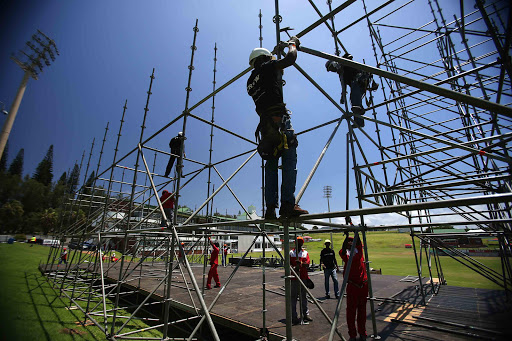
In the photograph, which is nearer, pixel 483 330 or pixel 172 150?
pixel 483 330

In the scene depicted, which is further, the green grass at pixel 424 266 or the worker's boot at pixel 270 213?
the green grass at pixel 424 266

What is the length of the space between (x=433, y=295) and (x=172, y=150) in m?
10.7

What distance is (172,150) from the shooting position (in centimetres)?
836

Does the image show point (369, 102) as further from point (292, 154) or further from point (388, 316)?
point (388, 316)

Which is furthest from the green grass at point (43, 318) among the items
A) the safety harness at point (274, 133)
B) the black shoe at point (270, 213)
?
the safety harness at point (274, 133)

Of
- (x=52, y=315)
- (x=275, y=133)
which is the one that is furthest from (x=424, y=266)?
Result: (x=52, y=315)

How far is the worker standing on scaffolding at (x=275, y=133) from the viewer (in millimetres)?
3053

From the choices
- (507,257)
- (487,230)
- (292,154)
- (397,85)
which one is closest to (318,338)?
(292,154)

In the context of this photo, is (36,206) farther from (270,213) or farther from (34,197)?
(270,213)

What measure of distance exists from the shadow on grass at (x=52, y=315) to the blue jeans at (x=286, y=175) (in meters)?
5.97

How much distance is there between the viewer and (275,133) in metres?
3.12

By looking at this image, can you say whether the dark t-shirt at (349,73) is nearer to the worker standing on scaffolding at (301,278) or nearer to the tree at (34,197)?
the worker standing on scaffolding at (301,278)

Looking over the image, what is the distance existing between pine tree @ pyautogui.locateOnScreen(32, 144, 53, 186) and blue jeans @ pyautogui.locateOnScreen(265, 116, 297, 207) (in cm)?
8486

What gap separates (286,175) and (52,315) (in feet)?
29.2
